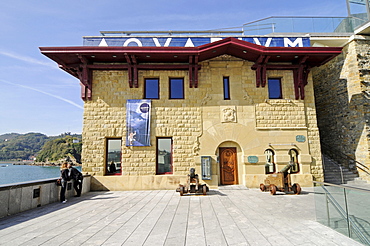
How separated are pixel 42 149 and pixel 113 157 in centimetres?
9450

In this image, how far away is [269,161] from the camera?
1277cm

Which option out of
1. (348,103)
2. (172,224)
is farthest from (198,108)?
(348,103)

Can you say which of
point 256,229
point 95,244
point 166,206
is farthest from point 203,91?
point 95,244

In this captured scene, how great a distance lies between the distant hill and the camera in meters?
76.4

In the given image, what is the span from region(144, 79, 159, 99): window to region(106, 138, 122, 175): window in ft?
10.1

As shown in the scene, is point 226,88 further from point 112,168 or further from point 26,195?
point 26,195

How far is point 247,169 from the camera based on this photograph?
12.4 m

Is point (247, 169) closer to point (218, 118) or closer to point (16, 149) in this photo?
point (218, 118)

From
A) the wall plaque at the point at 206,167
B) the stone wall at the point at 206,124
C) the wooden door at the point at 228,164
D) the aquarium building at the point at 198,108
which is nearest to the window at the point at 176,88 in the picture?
the aquarium building at the point at 198,108

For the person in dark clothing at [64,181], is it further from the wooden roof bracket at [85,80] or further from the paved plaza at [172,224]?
the wooden roof bracket at [85,80]

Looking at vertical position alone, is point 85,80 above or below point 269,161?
above

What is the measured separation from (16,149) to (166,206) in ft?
466

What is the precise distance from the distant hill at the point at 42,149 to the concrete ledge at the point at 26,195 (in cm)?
7177

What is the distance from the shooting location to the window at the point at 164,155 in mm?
12570
